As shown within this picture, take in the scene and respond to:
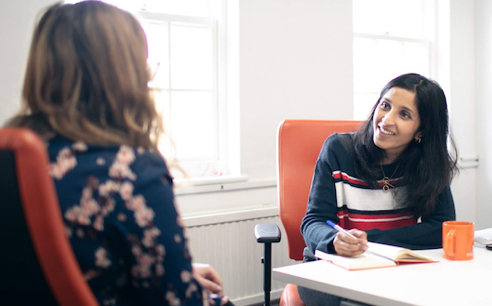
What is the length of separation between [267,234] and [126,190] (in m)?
1.01

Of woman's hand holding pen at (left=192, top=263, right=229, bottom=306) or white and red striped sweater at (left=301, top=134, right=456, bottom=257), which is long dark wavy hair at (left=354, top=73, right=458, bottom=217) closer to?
white and red striped sweater at (left=301, top=134, right=456, bottom=257)

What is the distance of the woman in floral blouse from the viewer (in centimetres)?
64

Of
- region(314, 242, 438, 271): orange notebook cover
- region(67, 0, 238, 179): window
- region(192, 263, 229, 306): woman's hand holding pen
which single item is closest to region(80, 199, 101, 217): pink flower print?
region(192, 263, 229, 306): woman's hand holding pen

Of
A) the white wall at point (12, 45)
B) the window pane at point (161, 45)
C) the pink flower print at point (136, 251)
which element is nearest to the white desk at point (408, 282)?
the pink flower print at point (136, 251)

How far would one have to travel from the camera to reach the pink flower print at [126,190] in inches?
25.4

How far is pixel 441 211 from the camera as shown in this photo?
1662 mm

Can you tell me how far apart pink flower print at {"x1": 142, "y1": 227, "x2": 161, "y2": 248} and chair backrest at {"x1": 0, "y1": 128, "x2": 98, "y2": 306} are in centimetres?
11

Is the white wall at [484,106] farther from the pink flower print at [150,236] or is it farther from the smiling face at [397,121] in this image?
the pink flower print at [150,236]

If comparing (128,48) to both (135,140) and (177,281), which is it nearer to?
(135,140)

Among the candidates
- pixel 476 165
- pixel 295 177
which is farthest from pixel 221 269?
pixel 476 165

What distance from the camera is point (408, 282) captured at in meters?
1.08

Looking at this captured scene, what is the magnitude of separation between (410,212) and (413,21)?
2448 mm

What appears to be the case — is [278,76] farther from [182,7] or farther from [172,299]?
[172,299]

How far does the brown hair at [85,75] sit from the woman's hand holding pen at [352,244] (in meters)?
0.74
